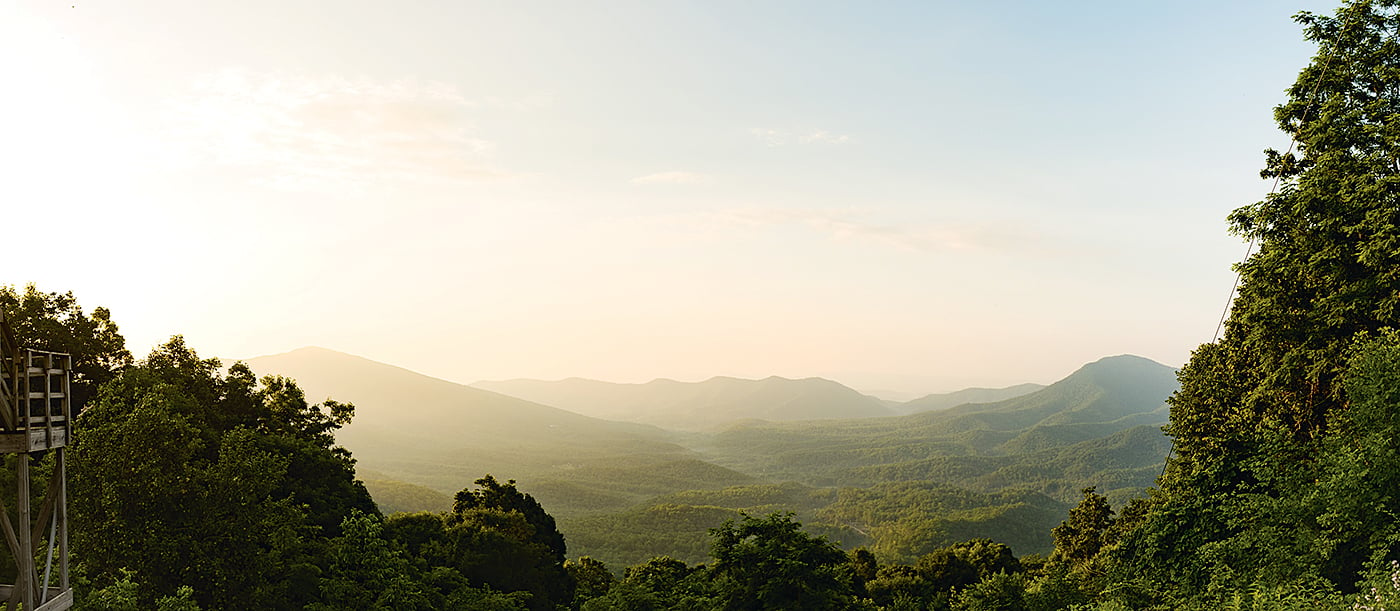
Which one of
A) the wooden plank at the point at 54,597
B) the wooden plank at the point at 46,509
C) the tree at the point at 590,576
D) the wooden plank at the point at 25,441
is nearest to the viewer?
the wooden plank at the point at 25,441

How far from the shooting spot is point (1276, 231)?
2036 cm

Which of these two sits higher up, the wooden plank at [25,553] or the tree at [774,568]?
the wooden plank at [25,553]

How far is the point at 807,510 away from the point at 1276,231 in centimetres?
16597

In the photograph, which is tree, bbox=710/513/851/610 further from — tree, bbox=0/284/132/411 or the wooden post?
tree, bbox=0/284/132/411

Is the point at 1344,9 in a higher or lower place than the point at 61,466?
higher

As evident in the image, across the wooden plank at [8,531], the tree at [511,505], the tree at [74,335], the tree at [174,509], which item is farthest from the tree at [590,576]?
the wooden plank at [8,531]

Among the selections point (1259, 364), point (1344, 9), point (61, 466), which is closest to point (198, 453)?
point (61, 466)

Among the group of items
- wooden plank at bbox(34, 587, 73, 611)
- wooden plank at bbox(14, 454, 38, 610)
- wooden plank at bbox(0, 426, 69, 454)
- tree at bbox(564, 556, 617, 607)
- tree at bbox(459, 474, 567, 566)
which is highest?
wooden plank at bbox(0, 426, 69, 454)

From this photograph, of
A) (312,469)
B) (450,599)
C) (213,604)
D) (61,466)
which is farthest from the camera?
(312,469)

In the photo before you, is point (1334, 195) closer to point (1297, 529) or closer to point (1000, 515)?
point (1297, 529)

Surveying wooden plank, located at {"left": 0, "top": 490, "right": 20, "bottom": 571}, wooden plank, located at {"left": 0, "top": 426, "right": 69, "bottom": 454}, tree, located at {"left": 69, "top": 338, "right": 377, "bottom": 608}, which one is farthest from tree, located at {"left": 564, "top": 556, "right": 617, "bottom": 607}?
wooden plank, located at {"left": 0, "top": 426, "right": 69, "bottom": 454}

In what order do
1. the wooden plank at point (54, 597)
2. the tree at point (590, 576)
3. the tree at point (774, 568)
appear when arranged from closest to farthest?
the wooden plank at point (54, 597), the tree at point (774, 568), the tree at point (590, 576)

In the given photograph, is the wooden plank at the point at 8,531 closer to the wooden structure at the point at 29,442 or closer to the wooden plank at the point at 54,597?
the wooden structure at the point at 29,442

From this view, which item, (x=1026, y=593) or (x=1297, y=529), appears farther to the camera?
Result: (x=1026, y=593)
